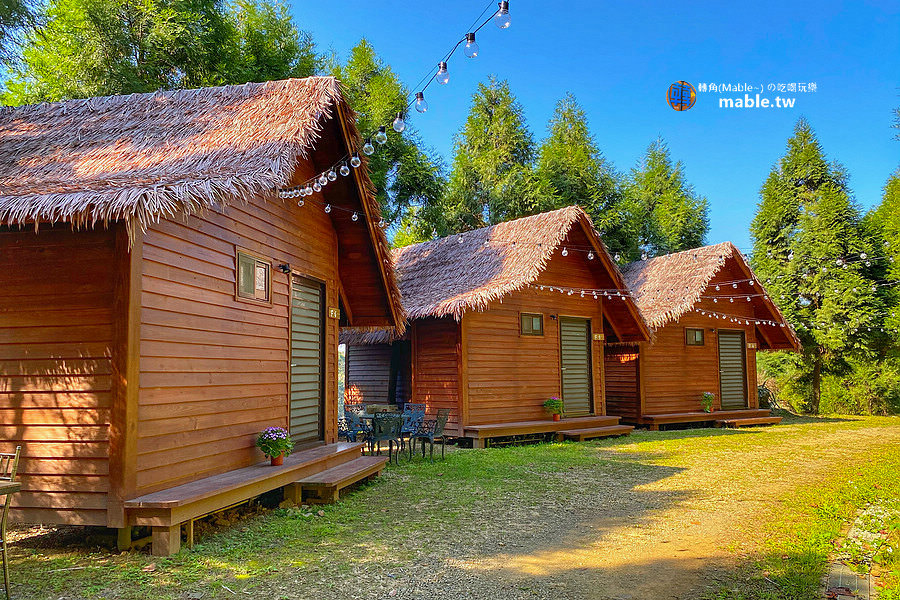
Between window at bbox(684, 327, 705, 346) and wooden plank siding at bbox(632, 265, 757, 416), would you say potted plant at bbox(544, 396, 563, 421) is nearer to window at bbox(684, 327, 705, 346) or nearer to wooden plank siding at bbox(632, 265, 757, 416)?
wooden plank siding at bbox(632, 265, 757, 416)

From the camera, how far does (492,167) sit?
29.9 m

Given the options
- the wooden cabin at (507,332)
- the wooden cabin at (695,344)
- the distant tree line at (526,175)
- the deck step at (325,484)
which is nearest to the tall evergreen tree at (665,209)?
the distant tree line at (526,175)

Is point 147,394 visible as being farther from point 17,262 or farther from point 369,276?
point 369,276

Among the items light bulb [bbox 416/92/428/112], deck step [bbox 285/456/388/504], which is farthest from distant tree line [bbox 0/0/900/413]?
deck step [bbox 285/456/388/504]

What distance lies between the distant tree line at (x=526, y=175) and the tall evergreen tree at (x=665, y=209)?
69mm

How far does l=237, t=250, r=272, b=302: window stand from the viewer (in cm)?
702

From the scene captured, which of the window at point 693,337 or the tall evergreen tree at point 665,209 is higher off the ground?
the tall evergreen tree at point 665,209

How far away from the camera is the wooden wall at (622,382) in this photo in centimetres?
1706

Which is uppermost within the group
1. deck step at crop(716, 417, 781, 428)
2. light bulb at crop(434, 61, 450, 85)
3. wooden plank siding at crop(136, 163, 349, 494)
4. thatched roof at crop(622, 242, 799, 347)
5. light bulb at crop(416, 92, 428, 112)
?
light bulb at crop(434, 61, 450, 85)

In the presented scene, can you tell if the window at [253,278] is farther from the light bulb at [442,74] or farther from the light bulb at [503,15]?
the light bulb at [503,15]

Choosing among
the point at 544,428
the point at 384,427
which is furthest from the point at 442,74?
the point at 544,428

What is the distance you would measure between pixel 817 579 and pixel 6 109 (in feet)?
33.3

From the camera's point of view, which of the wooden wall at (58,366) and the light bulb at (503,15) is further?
the light bulb at (503,15)

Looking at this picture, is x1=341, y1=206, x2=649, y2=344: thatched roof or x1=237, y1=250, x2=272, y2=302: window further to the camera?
x1=341, y1=206, x2=649, y2=344: thatched roof
